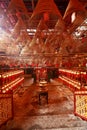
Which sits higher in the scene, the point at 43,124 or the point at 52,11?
the point at 52,11

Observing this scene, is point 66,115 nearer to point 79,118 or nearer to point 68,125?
point 79,118

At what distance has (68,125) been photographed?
16.7 feet

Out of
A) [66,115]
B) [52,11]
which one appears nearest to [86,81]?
[66,115]

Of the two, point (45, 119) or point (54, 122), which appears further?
point (45, 119)

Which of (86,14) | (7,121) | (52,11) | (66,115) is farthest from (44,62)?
(52,11)

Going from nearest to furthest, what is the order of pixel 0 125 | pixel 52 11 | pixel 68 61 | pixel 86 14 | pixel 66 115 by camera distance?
Result: pixel 52 11
pixel 86 14
pixel 0 125
pixel 66 115
pixel 68 61

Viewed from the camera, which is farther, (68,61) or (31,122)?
(68,61)

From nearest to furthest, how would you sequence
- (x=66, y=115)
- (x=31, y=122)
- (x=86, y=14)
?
(x=86, y=14), (x=31, y=122), (x=66, y=115)

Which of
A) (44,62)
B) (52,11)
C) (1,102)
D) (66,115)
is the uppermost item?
(52,11)

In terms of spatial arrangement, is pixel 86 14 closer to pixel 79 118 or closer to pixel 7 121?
pixel 79 118

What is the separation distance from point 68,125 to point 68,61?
5036mm

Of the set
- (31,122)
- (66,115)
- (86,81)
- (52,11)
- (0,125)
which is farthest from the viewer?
(86,81)

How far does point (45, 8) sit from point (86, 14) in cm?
106

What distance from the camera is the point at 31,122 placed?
5.38 meters
